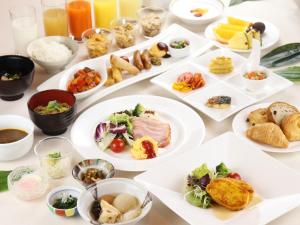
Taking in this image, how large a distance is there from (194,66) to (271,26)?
20.8 inches

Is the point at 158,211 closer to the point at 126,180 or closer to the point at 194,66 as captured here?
the point at 126,180

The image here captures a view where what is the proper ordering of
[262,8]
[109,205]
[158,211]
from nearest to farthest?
[109,205]
[158,211]
[262,8]

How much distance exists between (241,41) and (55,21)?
2.53ft

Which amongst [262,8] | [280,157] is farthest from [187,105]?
[262,8]

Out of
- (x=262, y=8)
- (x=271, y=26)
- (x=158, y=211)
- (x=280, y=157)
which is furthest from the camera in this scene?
(x=262, y=8)

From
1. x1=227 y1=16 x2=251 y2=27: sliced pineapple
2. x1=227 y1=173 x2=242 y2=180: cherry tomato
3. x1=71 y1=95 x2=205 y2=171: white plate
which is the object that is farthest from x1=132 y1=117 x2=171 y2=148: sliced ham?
x1=227 y1=16 x2=251 y2=27: sliced pineapple

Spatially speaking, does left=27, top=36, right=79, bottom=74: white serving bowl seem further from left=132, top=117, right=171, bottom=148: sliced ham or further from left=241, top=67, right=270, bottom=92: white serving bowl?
left=241, top=67, right=270, bottom=92: white serving bowl

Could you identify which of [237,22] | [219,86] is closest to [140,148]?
[219,86]

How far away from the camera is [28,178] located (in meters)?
1.68

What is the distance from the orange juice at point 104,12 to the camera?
253 centimetres

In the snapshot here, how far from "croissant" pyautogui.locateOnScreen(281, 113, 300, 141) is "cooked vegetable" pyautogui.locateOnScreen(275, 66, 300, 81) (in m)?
0.36

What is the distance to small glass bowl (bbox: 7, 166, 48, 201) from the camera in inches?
64.9

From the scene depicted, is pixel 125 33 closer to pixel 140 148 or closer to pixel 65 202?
pixel 140 148

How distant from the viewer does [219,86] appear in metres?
2.17
